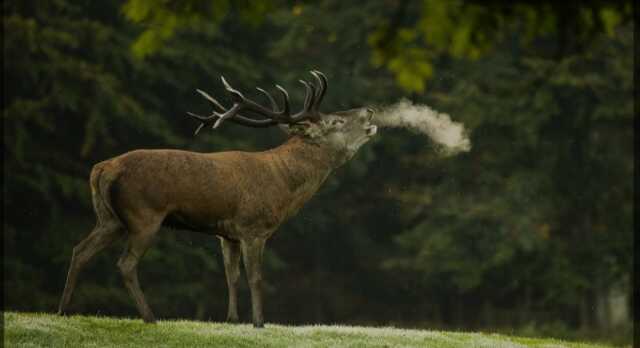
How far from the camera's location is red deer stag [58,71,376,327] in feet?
33.1

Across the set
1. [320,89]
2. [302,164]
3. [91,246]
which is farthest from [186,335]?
[320,89]

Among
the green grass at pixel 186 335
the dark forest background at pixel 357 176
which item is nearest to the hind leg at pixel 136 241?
the green grass at pixel 186 335

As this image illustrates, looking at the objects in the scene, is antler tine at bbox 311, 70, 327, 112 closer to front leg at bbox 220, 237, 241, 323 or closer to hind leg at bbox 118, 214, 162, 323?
front leg at bbox 220, 237, 241, 323

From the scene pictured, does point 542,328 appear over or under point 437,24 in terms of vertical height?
under

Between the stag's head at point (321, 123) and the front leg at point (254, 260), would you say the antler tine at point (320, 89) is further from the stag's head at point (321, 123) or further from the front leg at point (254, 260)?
the front leg at point (254, 260)

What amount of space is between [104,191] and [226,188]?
1193 mm

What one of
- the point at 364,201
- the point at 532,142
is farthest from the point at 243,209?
the point at 364,201

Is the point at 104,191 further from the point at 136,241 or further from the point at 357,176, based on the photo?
the point at 357,176

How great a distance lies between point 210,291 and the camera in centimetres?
2394

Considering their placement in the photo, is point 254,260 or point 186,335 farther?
point 254,260

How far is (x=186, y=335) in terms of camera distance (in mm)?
10180

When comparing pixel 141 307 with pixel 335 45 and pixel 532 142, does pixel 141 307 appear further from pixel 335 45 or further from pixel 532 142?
pixel 335 45

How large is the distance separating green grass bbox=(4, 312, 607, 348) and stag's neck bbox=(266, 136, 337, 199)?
149cm

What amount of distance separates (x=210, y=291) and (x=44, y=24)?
22.5 ft
